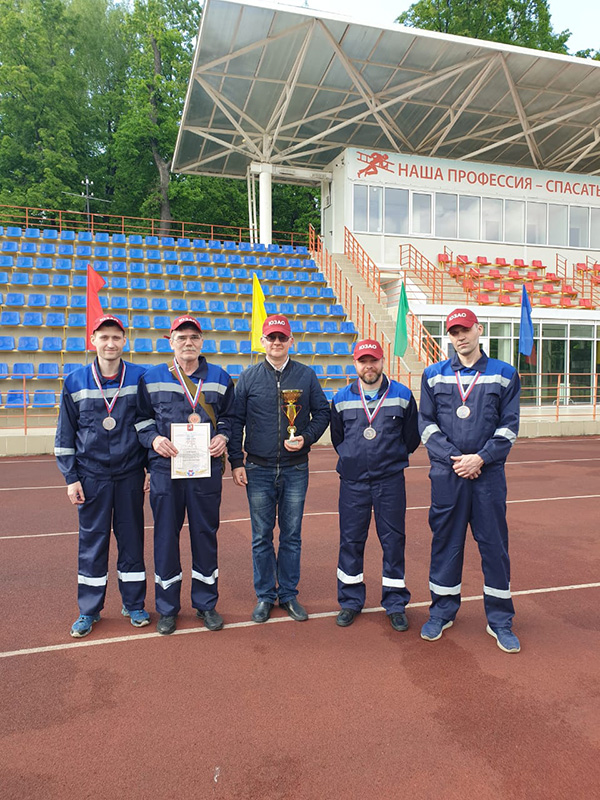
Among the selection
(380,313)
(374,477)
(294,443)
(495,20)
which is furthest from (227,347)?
(495,20)

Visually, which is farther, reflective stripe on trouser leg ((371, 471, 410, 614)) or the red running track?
reflective stripe on trouser leg ((371, 471, 410, 614))

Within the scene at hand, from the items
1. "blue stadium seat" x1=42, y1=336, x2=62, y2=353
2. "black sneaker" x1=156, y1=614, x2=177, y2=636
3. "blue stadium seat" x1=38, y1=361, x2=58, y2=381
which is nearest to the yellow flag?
"blue stadium seat" x1=38, y1=361, x2=58, y2=381

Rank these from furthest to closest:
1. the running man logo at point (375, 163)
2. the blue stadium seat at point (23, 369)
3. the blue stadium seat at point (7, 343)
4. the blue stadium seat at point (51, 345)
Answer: the running man logo at point (375, 163) → the blue stadium seat at point (51, 345) → the blue stadium seat at point (7, 343) → the blue stadium seat at point (23, 369)

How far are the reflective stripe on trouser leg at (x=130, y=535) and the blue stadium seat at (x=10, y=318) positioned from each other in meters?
13.3

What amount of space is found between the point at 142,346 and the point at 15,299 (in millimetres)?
4061

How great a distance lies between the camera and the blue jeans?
4.15 metres

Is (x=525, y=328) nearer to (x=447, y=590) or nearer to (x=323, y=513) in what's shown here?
(x=323, y=513)

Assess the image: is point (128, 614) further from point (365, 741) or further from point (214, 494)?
point (365, 741)

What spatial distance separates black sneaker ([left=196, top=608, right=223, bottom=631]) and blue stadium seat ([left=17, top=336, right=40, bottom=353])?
12889 mm

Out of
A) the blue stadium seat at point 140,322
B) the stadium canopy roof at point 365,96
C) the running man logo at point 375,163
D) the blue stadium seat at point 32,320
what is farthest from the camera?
the running man logo at point 375,163

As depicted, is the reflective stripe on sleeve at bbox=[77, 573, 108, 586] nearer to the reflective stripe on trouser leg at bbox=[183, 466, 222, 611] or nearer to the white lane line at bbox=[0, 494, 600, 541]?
the reflective stripe on trouser leg at bbox=[183, 466, 222, 611]

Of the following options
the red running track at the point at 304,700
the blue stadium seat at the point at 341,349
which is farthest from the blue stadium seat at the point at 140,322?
the red running track at the point at 304,700

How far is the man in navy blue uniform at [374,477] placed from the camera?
4.03 metres

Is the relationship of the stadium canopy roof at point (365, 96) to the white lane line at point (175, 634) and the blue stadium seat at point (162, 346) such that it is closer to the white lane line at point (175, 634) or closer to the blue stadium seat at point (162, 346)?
the blue stadium seat at point (162, 346)
